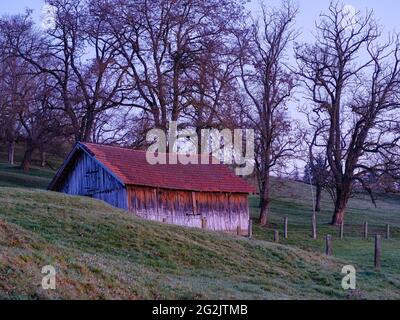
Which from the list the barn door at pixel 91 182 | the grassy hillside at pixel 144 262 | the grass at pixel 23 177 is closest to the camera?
the grassy hillside at pixel 144 262

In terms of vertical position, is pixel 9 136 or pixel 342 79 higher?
pixel 342 79

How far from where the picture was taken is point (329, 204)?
7225cm

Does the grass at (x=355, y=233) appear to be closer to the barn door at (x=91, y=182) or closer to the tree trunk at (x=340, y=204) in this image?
Result: the tree trunk at (x=340, y=204)

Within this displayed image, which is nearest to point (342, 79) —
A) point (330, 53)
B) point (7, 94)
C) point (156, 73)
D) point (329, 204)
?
point (330, 53)

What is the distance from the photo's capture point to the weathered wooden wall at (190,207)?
34406 mm

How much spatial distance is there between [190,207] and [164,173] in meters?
2.63

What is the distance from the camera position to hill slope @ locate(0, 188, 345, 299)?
12.4m

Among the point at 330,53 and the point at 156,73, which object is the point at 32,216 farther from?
the point at 330,53

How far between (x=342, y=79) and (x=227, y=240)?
1225 inches

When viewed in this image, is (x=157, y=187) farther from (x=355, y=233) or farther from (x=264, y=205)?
(x=355, y=233)

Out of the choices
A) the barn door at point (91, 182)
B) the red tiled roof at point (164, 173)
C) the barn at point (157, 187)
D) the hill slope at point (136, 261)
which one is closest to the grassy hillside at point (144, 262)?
the hill slope at point (136, 261)

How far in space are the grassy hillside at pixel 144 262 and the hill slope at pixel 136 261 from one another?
0.11ft

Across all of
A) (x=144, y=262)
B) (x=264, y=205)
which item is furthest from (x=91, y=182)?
(x=144, y=262)

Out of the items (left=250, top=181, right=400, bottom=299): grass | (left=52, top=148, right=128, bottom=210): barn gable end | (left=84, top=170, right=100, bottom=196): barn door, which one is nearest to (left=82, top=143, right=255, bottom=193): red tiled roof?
(left=52, top=148, right=128, bottom=210): barn gable end
